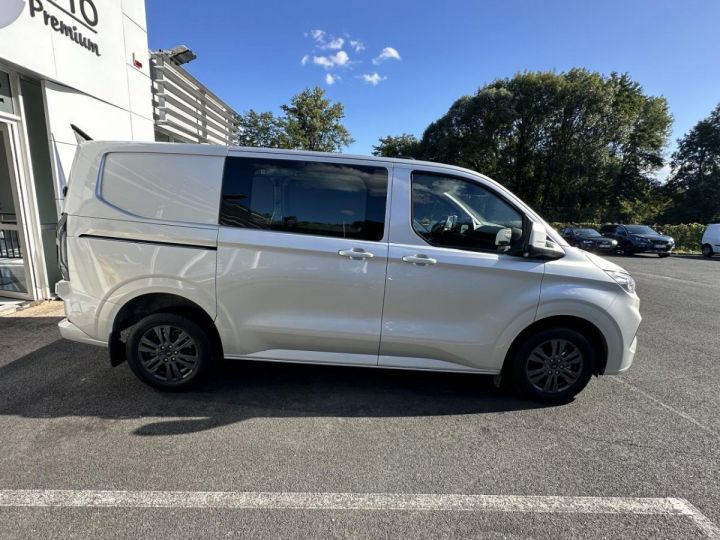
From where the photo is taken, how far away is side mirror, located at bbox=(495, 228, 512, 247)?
3.34m

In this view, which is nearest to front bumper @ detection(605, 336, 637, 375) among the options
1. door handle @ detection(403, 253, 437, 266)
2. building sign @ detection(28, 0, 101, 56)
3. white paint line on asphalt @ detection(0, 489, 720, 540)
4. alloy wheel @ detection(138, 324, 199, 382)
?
white paint line on asphalt @ detection(0, 489, 720, 540)

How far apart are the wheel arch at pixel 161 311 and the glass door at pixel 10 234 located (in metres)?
4.32

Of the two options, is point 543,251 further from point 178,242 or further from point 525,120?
point 525,120

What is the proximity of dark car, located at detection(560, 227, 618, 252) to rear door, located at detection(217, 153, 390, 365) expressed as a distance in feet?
68.5

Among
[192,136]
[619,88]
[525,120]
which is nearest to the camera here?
[192,136]

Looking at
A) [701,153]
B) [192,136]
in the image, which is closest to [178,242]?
[192,136]

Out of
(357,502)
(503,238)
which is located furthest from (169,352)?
(503,238)

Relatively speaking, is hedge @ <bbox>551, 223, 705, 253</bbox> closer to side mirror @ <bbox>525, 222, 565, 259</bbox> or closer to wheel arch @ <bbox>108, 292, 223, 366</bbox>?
side mirror @ <bbox>525, 222, 565, 259</bbox>

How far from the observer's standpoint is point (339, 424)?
3.14m

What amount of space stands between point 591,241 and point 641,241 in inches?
90.2

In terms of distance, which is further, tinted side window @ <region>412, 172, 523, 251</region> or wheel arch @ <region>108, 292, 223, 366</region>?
wheel arch @ <region>108, 292, 223, 366</region>

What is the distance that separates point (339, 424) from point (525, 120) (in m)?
37.0

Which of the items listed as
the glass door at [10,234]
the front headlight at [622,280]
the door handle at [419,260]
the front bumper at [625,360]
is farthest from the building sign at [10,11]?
the front bumper at [625,360]

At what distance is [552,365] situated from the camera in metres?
3.48
